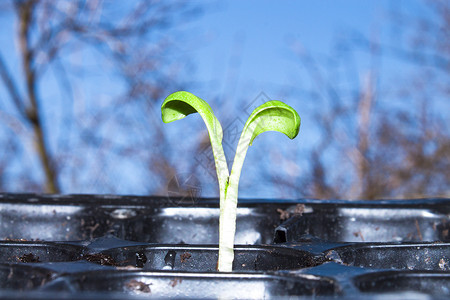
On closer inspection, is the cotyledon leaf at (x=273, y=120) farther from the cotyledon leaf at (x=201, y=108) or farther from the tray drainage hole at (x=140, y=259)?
the tray drainage hole at (x=140, y=259)

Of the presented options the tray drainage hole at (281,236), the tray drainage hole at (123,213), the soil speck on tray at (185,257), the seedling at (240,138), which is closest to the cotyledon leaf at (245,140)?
the seedling at (240,138)

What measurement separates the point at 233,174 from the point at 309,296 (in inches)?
10.7

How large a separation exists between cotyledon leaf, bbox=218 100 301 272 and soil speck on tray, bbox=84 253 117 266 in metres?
0.19

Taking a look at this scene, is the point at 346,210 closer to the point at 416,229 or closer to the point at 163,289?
the point at 416,229

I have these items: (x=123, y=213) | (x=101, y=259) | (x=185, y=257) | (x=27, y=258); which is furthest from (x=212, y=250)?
(x=123, y=213)

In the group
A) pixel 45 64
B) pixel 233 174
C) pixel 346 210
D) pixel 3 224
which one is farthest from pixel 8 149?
pixel 233 174

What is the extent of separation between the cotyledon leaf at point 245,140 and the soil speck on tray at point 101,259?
195mm

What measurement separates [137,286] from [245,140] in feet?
1.06

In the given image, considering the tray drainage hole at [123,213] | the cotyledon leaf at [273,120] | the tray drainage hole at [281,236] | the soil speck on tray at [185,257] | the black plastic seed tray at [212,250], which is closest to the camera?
the black plastic seed tray at [212,250]

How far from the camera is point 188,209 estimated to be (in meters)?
1.46

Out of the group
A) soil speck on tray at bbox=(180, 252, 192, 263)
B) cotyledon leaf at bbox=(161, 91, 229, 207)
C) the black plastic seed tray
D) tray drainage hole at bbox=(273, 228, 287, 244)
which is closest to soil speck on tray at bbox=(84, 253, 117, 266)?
the black plastic seed tray

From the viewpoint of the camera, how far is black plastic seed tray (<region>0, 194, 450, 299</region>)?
2.35 feet

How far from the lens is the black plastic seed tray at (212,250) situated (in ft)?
2.35

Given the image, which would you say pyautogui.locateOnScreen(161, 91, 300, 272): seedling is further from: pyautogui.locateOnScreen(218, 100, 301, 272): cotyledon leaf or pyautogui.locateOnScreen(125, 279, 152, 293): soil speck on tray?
pyautogui.locateOnScreen(125, 279, 152, 293): soil speck on tray
